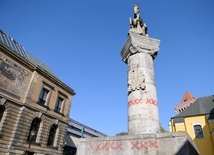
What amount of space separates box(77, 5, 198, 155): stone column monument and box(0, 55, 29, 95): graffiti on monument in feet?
45.1

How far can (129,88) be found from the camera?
791cm

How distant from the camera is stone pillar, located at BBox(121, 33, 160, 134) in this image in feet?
22.7

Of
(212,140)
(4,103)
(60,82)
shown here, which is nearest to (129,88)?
(4,103)

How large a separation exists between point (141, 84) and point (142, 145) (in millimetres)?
2936

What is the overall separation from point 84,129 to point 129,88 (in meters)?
47.2

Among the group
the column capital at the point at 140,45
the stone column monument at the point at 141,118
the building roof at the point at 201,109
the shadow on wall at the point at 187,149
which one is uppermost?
the building roof at the point at 201,109

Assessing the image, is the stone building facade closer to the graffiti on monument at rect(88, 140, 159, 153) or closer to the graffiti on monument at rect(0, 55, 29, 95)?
the graffiti on monument at rect(0, 55, 29, 95)

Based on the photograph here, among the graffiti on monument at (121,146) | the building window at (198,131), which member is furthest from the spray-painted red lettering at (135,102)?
the building window at (198,131)

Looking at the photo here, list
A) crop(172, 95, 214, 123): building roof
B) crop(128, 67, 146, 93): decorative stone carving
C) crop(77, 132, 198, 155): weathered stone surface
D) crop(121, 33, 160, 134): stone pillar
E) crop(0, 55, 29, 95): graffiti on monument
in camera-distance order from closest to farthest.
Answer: crop(77, 132, 198, 155): weathered stone surface, crop(121, 33, 160, 134): stone pillar, crop(128, 67, 146, 93): decorative stone carving, crop(0, 55, 29, 95): graffiti on monument, crop(172, 95, 214, 123): building roof

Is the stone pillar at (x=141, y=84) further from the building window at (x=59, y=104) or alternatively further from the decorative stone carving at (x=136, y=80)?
the building window at (x=59, y=104)

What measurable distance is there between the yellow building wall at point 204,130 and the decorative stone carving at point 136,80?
23.2 metres

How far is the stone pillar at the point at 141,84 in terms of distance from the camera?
6910 mm

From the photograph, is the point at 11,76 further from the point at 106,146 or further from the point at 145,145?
the point at 145,145

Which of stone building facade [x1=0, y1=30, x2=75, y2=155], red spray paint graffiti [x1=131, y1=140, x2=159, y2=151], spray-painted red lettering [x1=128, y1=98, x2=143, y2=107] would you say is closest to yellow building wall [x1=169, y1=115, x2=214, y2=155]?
stone building facade [x1=0, y1=30, x2=75, y2=155]
